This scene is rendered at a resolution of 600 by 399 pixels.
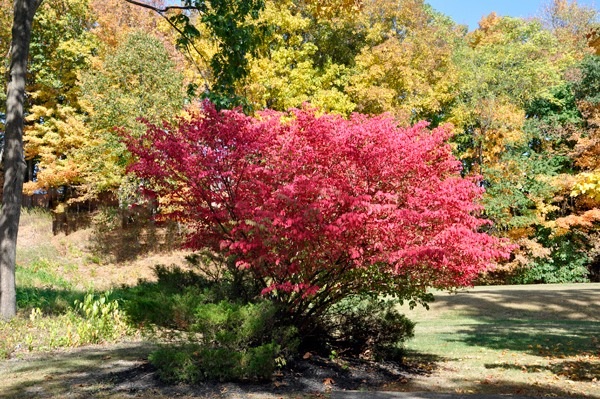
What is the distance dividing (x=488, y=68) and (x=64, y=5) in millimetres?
27981

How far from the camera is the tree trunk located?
354 inches

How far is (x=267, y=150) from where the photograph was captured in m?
6.68

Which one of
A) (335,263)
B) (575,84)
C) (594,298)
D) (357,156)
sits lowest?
(594,298)

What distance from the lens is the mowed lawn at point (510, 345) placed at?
6.28m

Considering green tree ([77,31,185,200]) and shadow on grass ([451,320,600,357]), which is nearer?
shadow on grass ([451,320,600,357])

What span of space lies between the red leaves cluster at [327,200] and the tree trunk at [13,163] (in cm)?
388

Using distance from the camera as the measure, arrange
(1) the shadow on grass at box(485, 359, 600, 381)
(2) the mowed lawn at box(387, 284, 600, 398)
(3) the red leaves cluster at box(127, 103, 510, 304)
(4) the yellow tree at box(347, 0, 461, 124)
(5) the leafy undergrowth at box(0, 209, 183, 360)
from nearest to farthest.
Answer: (3) the red leaves cluster at box(127, 103, 510, 304), (2) the mowed lawn at box(387, 284, 600, 398), (1) the shadow on grass at box(485, 359, 600, 381), (5) the leafy undergrowth at box(0, 209, 183, 360), (4) the yellow tree at box(347, 0, 461, 124)

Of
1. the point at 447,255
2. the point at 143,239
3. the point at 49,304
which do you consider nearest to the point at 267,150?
the point at 447,255

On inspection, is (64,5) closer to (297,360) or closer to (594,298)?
(297,360)

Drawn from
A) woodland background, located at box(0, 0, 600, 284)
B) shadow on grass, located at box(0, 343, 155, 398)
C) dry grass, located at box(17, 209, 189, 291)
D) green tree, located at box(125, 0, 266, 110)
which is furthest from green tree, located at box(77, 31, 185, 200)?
shadow on grass, located at box(0, 343, 155, 398)

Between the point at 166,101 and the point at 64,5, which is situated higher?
the point at 64,5

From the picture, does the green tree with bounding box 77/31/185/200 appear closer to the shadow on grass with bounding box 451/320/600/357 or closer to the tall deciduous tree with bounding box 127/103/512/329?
the tall deciduous tree with bounding box 127/103/512/329

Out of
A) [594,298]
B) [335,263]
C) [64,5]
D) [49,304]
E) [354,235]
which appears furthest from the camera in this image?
[64,5]

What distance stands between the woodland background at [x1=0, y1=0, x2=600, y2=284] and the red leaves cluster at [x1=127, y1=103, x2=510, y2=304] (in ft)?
50.2
